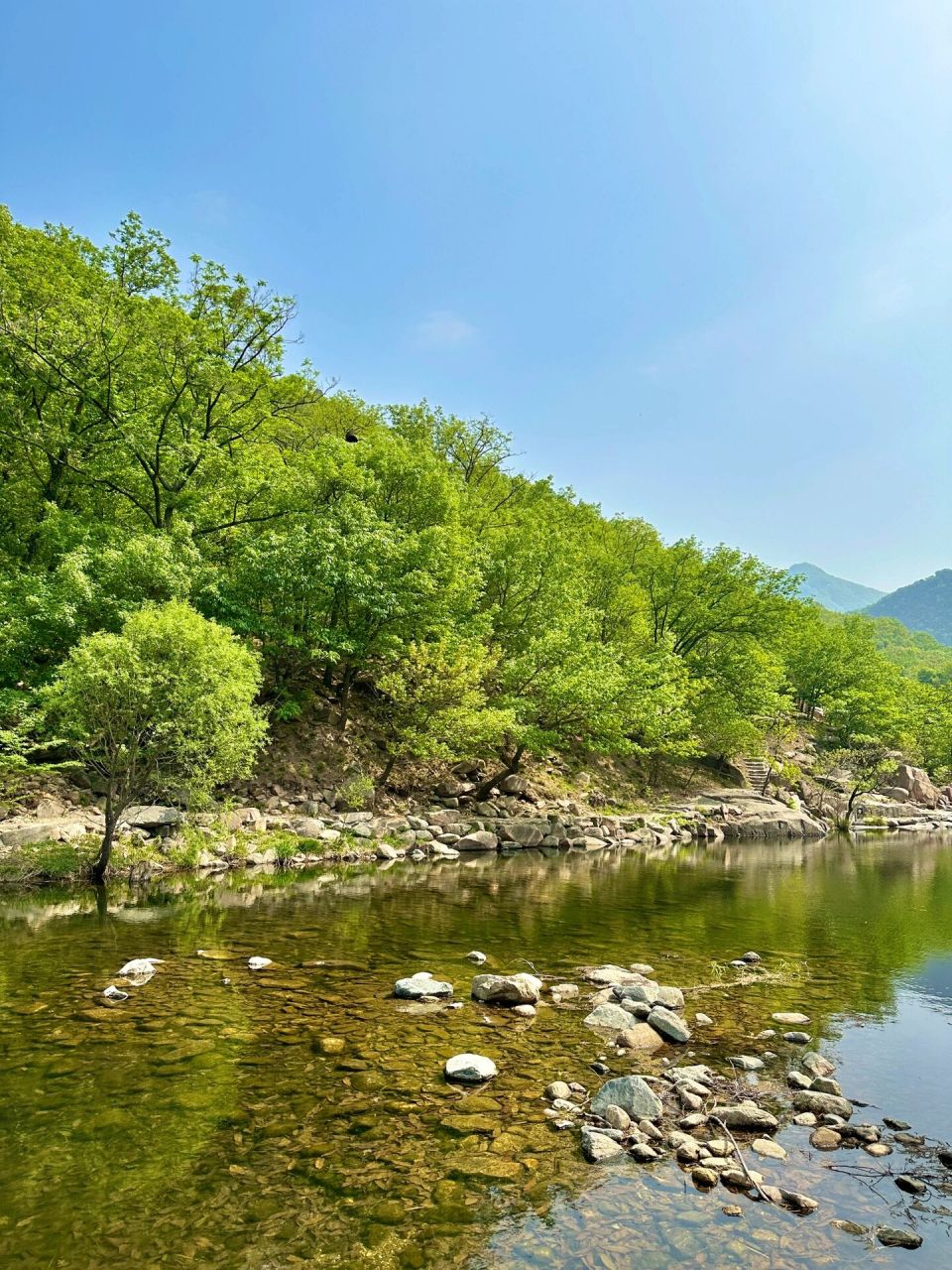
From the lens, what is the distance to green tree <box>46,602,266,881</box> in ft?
55.6

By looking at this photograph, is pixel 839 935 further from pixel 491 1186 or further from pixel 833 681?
pixel 833 681

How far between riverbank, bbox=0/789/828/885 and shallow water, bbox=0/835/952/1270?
207cm

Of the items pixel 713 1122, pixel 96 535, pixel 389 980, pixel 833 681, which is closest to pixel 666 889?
pixel 389 980

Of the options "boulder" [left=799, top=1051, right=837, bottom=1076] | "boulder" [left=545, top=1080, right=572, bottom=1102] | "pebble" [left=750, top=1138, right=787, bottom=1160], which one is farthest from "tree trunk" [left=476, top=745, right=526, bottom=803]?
"pebble" [left=750, top=1138, right=787, bottom=1160]

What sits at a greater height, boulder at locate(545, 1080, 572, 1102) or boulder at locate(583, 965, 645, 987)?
boulder at locate(545, 1080, 572, 1102)

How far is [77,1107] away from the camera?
6.70 metres

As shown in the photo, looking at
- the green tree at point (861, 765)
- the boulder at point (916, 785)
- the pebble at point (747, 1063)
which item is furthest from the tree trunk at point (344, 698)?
the boulder at point (916, 785)

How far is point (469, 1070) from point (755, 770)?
5260 centimetres

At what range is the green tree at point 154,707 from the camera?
16.9 metres

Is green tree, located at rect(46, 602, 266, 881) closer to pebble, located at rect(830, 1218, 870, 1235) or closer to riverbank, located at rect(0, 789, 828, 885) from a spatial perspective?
riverbank, located at rect(0, 789, 828, 885)

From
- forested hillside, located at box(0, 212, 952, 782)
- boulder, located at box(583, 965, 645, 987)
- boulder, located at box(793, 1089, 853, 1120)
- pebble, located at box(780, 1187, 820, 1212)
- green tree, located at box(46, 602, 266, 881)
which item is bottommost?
boulder, located at box(583, 965, 645, 987)

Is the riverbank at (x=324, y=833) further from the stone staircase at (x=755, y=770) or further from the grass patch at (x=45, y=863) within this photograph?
the stone staircase at (x=755, y=770)

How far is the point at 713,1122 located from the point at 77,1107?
614cm

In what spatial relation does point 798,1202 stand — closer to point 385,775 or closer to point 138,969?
point 138,969
